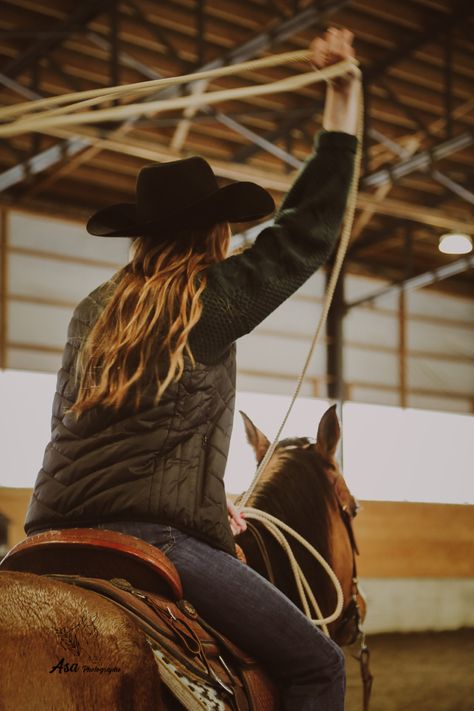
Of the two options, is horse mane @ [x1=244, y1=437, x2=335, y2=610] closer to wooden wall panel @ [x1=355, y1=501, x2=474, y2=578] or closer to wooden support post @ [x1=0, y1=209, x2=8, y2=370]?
wooden wall panel @ [x1=355, y1=501, x2=474, y2=578]

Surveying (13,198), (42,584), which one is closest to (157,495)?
(42,584)

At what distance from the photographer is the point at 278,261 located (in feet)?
5.20

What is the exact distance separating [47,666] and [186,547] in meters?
0.36

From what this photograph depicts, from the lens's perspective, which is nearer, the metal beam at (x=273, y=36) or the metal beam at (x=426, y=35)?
the metal beam at (x=273, y=36)

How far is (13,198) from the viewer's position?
11000mm

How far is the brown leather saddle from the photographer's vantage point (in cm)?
142

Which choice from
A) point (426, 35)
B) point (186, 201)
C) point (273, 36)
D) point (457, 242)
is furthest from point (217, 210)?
point (457, 242)

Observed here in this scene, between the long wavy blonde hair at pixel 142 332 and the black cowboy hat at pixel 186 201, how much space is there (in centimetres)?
7

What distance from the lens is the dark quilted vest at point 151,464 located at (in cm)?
150

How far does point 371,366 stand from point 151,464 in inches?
477

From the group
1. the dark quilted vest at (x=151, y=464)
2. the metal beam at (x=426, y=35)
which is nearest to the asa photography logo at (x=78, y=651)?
the dark quilted vest at (x=151, y=464)

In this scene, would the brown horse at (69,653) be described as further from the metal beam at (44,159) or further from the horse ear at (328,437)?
the metal beam at (44,159)

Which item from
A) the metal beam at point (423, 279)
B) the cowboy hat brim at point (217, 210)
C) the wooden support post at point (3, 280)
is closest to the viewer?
the cowboy hat brim at point (217, 210)

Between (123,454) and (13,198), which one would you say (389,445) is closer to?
(13,198)
